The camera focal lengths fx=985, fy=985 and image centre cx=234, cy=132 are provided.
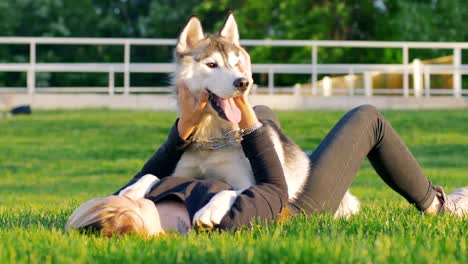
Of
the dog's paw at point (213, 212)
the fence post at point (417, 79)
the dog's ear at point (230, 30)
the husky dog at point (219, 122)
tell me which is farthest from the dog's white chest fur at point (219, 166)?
the fence post at point (417, 79)

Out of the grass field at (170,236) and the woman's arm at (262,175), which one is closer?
the grass field at (170,236)

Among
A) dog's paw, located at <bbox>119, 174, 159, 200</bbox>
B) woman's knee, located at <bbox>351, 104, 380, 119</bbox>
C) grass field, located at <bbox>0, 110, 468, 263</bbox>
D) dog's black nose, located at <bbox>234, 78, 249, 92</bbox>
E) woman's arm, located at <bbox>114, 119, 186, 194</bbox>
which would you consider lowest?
grass field, located at <bbox>0, 110, 468, 263</bbox>

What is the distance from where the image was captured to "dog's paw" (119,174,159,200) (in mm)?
5254

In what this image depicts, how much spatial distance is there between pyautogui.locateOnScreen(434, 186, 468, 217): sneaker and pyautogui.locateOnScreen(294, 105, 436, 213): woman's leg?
11cm

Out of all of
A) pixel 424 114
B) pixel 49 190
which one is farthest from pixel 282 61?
pixel 49 190

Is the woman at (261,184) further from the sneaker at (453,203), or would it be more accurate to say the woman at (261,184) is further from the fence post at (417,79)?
the fence post at (417,79)

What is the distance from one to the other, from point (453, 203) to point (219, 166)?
5.66ft

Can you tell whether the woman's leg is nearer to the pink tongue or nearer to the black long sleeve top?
the black long sleeve top

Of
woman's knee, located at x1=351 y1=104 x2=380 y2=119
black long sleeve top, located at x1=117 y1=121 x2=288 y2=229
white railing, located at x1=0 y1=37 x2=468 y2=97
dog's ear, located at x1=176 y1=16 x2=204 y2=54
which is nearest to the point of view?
black long sleeve top, located at x1=117 y1=121 x2=288 y2=229

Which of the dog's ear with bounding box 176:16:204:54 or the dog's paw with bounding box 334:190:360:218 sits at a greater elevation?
the dog's ear with bounding box 176:16:204:54

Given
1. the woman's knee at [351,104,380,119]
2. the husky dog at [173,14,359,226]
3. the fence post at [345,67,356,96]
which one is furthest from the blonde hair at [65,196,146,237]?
the fence post at [345,67,356,96]

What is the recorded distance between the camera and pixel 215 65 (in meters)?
5.88

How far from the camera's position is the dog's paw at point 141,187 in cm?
525

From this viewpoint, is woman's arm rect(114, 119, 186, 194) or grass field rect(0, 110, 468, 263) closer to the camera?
grass field rect(0, 110, 468, 263)
